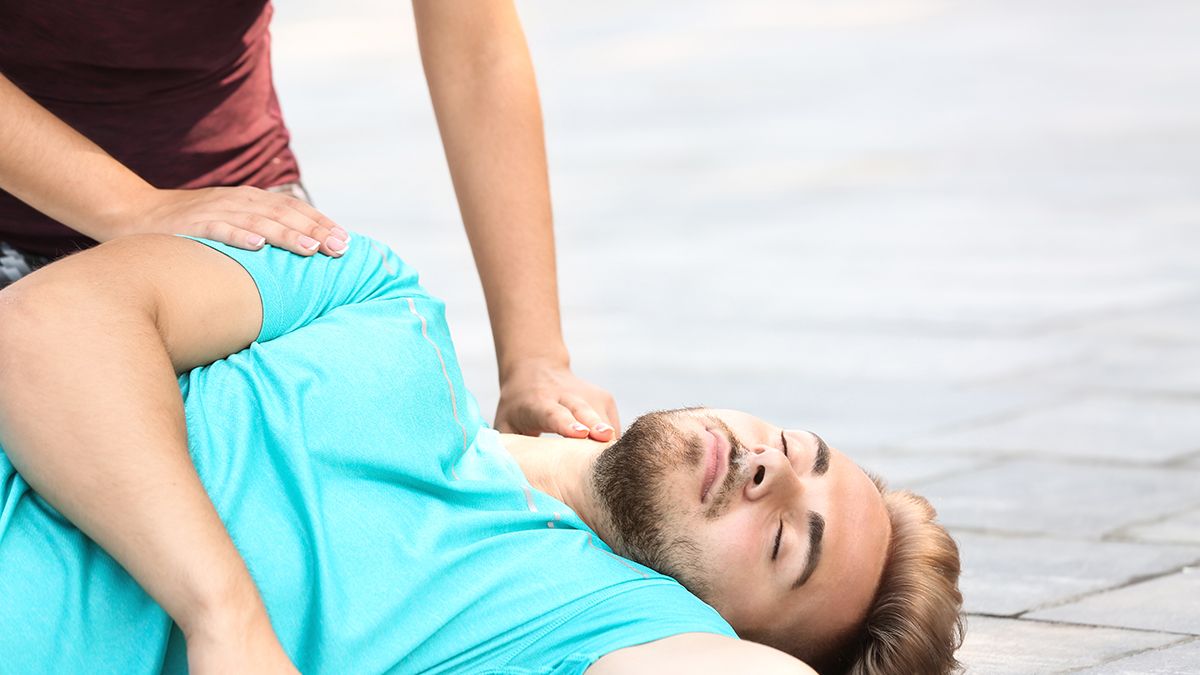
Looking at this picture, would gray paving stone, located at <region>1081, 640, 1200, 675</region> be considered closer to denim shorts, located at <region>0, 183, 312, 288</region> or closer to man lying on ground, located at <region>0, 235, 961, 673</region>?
man lying on ground, located at <region>0, 235, 961, 673</region>

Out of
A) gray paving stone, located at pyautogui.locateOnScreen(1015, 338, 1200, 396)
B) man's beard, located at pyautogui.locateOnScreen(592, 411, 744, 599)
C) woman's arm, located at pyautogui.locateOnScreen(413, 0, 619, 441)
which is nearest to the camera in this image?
man's beard, located at pyautogui.locateOnScreen(592, 411, 744, 599)

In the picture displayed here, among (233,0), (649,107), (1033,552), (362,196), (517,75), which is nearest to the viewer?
(233,0)

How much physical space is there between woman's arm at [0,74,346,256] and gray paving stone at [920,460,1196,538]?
6.16ft

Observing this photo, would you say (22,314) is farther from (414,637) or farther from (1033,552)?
(1033,552)

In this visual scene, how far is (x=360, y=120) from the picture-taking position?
43.4ft

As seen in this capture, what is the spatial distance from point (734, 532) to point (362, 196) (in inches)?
276

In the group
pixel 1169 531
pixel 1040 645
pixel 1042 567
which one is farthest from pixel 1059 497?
pixel 1040 645

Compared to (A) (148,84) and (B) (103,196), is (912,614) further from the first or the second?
(A) (148,84)

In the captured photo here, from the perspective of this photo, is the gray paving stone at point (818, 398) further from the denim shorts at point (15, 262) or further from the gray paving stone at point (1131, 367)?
the denim shorts at point (15, 262)

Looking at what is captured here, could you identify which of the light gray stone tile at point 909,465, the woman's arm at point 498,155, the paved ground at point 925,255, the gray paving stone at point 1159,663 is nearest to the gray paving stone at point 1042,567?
the paved ground at point 925,255

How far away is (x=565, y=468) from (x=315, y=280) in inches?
A: 21.3

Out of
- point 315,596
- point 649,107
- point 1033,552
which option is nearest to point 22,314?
point 315,596

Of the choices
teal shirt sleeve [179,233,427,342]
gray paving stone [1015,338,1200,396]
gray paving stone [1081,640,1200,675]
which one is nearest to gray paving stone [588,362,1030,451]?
gray paving stone [1015,338,1200,396]

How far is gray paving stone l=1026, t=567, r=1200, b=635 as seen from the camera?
3533 millimetres
